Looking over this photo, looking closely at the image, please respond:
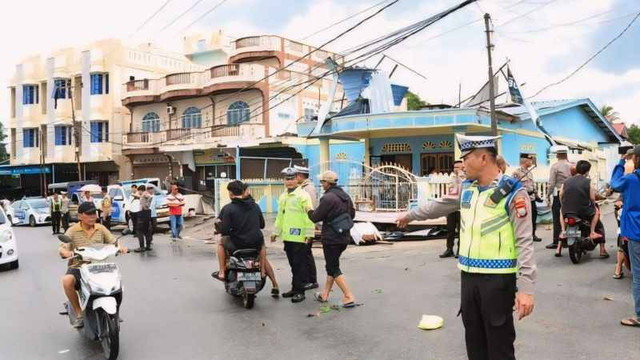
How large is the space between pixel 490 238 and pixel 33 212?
2701cm

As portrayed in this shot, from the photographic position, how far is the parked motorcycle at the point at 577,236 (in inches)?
352

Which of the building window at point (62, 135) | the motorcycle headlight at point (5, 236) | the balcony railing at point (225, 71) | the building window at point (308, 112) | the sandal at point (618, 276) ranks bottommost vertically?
the sandal at point (618, 276)

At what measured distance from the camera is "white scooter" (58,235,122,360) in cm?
536

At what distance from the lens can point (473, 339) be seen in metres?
3.57

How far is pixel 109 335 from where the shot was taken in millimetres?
5324

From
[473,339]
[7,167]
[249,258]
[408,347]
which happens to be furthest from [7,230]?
[7,167]

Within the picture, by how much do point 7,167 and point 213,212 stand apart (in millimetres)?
22706

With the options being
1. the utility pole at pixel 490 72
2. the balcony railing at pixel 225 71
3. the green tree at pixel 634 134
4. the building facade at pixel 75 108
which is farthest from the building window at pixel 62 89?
the green tree at pixel 634 134

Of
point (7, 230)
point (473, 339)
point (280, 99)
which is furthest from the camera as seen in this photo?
point (280, 99)


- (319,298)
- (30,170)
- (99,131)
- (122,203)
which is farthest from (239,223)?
(30,170)

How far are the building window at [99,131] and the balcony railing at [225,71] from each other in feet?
31.7

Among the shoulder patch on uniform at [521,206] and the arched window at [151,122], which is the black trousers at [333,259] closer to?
the shoulder patch on uniform at [521,206]

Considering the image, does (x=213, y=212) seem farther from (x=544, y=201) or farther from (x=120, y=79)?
(x=120, y=79)

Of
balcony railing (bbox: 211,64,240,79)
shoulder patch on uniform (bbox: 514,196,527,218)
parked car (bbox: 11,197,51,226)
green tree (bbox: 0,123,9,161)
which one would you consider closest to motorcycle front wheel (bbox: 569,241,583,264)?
shoulder patch on uniform (bbox: 514,196,527,218)
